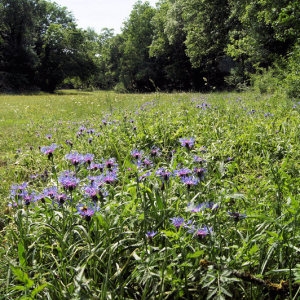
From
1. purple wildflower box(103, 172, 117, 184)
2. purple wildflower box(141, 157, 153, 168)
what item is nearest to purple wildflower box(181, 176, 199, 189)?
purple wildflower box(103, 172, 117, 184)

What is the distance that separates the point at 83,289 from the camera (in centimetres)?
134

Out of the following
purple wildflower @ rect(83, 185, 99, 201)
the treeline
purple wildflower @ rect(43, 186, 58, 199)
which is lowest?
purple wildflower @ rect(43, 186, 58, 199)

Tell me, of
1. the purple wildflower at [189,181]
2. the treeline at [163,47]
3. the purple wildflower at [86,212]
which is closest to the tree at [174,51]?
the treeline at [163,47]

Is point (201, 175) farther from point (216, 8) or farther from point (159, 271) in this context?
point (216, 8)

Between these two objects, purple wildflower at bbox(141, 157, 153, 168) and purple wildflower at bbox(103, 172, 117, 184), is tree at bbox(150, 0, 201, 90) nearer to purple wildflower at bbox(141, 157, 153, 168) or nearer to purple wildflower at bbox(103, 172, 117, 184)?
purple wildflower at bbox(141, 157, 153, 168)

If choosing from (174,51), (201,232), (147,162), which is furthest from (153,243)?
(174,51)

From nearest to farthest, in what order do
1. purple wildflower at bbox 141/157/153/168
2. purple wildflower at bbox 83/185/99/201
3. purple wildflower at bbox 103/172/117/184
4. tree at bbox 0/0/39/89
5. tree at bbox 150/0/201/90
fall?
purple wildflower at bbox 83/185/99/201
purple wildflower at bbox 103/172/117/184
purple wildflower at bbox 141/157/153/168
tree at bbox 150/0/201/90
tree at bbox 0/0/39/89

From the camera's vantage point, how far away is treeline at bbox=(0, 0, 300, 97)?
16.4m

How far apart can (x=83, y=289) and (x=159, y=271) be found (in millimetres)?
335

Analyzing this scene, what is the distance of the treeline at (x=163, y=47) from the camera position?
16422 millimetres

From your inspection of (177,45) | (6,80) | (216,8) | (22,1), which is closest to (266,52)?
(216,8)

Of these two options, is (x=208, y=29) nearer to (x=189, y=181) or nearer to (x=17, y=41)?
(x=17, y=41)

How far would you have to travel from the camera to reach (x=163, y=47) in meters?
29.9

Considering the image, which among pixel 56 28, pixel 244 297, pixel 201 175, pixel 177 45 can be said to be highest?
pixel 56 28
